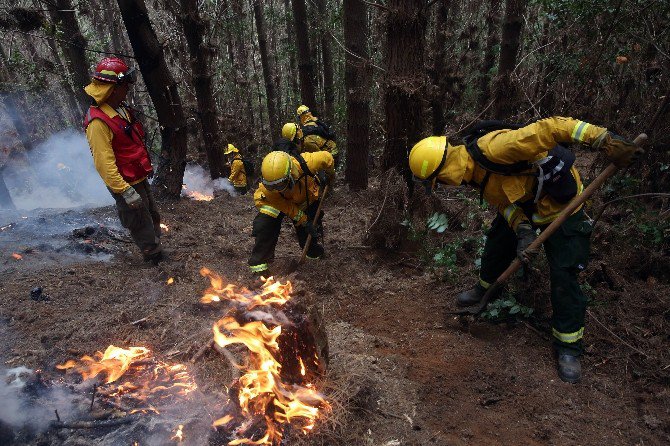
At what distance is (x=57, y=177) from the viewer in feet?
44.5

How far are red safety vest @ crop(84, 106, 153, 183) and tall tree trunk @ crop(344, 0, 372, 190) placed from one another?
3718mm

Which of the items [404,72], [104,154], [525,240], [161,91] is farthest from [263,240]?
[161,91]

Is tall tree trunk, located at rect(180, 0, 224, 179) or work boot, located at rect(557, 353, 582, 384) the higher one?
tall tree trunk, located at rect(180, 0, 224, 179)

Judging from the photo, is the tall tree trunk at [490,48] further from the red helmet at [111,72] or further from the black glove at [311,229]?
the red helmet at [111,72]

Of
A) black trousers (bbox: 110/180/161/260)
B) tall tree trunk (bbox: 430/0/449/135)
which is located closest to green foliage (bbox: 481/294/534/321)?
black trousers (bbox: 110/180/161/260)

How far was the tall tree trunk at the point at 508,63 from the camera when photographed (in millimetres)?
7177

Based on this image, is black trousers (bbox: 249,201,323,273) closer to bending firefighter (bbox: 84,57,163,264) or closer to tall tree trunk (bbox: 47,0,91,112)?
bending firefighter (bbox: 84,57,163,264)

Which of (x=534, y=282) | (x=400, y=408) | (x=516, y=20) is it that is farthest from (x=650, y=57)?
(x=400, y=408)

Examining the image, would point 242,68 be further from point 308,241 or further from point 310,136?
point 308,241

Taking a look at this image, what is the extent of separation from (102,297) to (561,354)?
465 centimetres

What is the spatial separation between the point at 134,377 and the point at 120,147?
2995 mm

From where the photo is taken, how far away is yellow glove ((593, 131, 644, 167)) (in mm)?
2920

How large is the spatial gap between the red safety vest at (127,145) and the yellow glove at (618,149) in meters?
4.97

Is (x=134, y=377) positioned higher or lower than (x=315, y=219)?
higher
